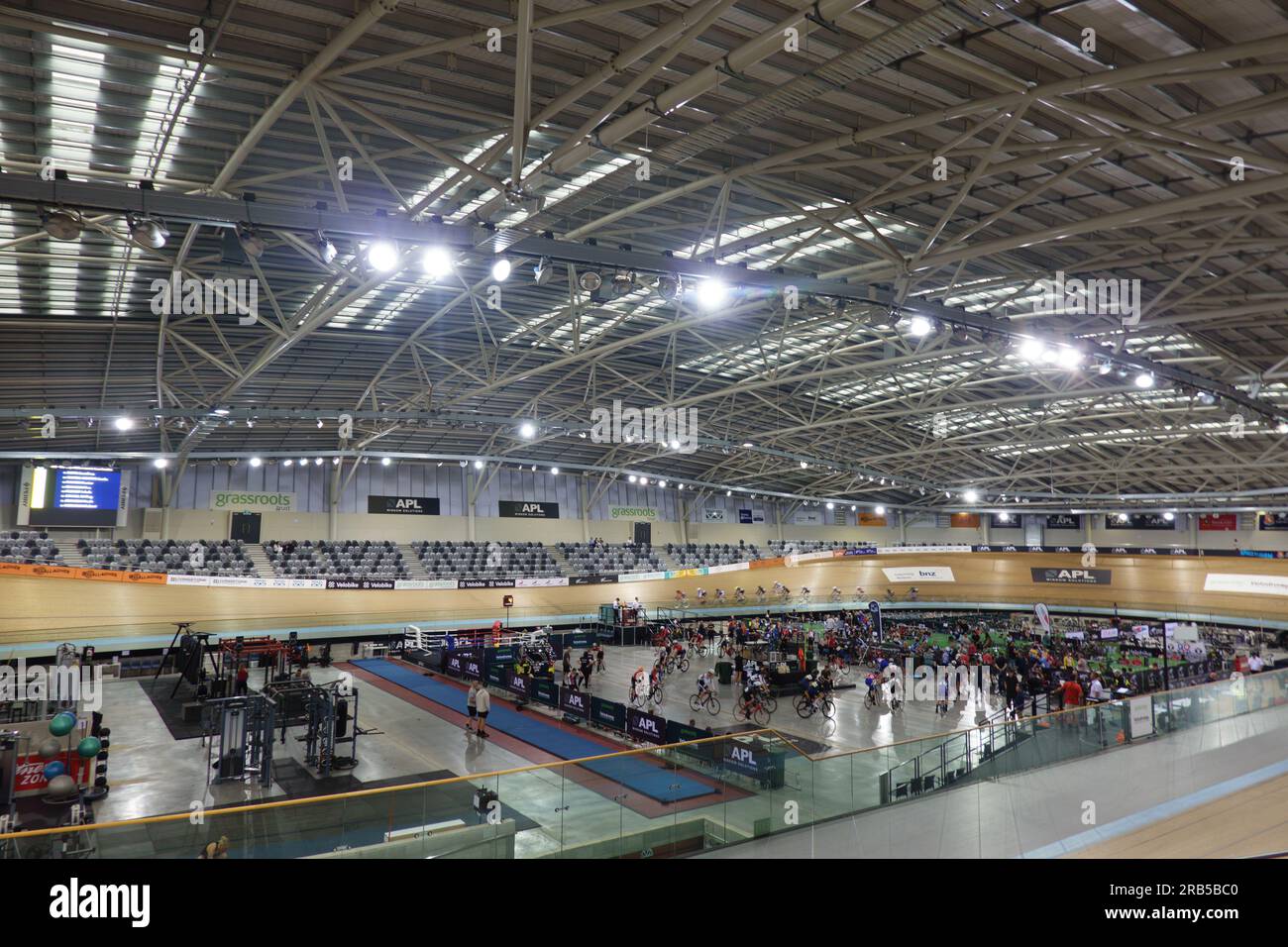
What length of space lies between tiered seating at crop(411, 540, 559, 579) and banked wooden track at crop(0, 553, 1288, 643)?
46.6 inches

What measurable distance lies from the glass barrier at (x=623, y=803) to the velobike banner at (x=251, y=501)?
2686 centimetres

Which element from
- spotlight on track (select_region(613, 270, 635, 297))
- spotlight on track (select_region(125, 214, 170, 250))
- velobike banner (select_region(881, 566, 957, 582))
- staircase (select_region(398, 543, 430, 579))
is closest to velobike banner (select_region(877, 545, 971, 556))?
velobike banner (select_region(881, 566, 957, 582))

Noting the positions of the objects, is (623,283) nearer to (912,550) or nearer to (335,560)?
(335,560)

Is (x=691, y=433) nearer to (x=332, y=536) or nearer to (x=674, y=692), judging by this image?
(x=674, y=692)

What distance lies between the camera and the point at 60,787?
11.4 metres

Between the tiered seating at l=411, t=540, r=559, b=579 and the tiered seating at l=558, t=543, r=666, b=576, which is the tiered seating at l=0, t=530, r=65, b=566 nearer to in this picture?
the tiered seating at l=411, t=540, r=559, b=579

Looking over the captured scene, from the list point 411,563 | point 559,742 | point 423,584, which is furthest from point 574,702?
point 411,563

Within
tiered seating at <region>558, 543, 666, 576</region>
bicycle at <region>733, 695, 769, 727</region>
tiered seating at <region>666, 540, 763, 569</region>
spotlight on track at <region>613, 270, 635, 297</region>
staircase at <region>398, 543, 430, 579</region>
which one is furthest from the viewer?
tiered seating at <region>666, 540, 763, 569</region>

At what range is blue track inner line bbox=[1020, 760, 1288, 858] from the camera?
8891mm

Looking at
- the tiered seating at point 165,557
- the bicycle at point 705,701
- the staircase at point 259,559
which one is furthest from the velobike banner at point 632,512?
the bicycle at point 705,701

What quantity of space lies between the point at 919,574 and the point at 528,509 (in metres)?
23.1

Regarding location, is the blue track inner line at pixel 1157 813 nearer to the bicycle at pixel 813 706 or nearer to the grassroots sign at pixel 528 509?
the bicycle at pixel 813 706
